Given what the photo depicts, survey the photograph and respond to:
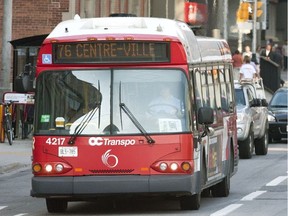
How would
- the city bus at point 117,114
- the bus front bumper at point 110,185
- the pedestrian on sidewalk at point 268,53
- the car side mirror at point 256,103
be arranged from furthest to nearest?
the pedestrian on sidewalk at point 268,53, the car side mirror at point 256,103, the city bus at point 117,114, the bus front bumper at point 110,185

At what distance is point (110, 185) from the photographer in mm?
15352

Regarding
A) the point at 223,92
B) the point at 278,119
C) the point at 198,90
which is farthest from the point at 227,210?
the point at 278,119

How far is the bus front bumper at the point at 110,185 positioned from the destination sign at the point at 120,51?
1.52 m

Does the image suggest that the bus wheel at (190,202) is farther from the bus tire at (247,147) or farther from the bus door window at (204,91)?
the bus tire at (247,147)

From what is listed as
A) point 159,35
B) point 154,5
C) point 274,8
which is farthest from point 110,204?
point 274,8

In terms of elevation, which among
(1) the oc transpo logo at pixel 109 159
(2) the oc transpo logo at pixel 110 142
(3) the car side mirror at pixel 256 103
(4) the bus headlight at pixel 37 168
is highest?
(2) the oc transpo logo at pixel 110 142

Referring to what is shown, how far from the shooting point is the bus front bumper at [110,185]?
1534 cm

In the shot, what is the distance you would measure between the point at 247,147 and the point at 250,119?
808mm

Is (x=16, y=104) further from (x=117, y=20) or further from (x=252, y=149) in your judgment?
(x=117, y=20)

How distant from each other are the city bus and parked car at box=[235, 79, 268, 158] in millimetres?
12117

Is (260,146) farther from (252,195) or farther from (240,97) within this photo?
(252,195)

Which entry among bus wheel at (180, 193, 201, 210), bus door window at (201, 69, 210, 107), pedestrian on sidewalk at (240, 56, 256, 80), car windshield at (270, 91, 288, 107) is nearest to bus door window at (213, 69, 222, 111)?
bus door window at (201, 69, 210, 107)

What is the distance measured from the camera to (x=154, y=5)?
161 feet

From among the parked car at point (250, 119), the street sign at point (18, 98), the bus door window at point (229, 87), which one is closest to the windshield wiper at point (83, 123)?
the bus door window at point (229, 87)
